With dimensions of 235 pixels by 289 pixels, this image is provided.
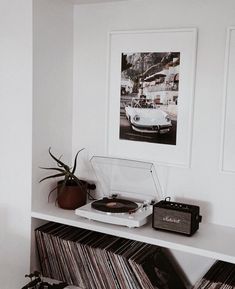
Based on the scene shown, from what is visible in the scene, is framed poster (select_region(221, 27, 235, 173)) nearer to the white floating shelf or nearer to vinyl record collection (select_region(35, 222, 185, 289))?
the white floating shelf

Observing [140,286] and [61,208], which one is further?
[61,208]

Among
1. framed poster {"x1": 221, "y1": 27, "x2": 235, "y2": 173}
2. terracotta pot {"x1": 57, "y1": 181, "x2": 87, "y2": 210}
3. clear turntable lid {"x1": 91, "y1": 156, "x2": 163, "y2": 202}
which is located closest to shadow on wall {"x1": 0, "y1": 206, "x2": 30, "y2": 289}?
terracotta pot {"x1": 57, "y1": 181, "x2": 87, "y2": 210}

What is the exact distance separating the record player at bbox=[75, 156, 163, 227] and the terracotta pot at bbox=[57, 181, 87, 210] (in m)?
0.08

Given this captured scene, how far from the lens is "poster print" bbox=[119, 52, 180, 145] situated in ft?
7.49

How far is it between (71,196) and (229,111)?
3.11 feet

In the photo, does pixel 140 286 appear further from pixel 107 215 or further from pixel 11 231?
pixel 11 231

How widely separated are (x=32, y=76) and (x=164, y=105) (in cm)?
70

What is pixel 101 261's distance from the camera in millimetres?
2207

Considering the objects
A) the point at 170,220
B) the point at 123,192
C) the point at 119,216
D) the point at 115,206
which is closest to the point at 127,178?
the point at 123,192

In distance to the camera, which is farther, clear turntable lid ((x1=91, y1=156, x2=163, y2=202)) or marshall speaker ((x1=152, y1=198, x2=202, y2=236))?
clear turntable lid ((x1=91, y1=156, x2=163, y2=202))

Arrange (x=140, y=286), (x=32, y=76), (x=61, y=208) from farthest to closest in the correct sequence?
(x=61, y=208), (x=32, y=76), (x=140, y=286)

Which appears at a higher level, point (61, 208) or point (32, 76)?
point (32, 76)

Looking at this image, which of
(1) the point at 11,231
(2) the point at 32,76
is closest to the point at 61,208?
(1) the point at 11,231

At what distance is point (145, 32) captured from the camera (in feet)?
7.61
